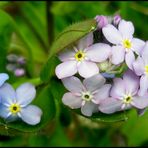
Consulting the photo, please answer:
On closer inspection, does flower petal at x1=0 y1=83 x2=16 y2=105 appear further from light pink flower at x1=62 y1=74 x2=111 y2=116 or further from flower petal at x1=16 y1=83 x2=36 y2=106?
light pink flower at x1=62 y1=74 x2=111 y2=116

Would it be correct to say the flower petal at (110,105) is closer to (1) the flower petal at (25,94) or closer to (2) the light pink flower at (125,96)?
(2) the light pink flower at (125,96)

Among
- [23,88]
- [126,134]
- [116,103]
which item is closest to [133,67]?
[116,103]

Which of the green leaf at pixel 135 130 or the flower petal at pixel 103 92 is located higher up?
the flower petal at pixel 103 92

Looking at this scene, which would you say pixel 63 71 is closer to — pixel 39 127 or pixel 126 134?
pixel 39 127

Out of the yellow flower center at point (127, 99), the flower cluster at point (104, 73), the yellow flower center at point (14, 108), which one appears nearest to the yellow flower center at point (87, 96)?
the flower cluster at point (104, 73)

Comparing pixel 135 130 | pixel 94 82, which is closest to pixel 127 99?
pixel 94 82

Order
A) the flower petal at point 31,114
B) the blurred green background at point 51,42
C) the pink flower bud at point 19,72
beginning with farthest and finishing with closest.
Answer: the blurred green background at point 51,42
the pink flower bud at point 19,72
the flower petal at point 31,114

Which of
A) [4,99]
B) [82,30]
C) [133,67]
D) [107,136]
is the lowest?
[107,136]

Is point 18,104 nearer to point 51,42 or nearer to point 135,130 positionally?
point 135,130
